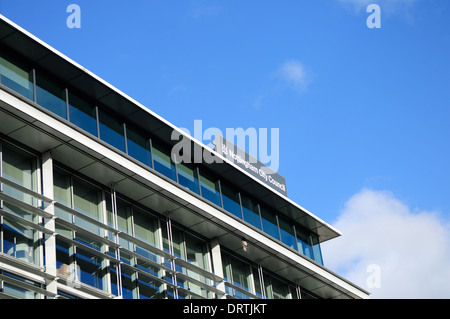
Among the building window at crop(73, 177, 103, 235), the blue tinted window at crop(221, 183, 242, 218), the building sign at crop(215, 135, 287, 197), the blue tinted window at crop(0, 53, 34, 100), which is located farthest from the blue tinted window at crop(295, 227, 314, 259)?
the blue tinted window at crop(0, 53, 34, 100)

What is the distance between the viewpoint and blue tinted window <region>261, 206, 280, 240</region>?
37.2 meters

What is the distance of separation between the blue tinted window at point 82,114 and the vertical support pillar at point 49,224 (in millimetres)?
1653

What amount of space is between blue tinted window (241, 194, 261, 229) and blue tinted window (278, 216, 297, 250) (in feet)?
6.45

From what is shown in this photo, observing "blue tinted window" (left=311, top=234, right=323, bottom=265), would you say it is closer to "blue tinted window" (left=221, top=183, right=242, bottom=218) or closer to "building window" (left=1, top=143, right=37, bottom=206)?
"blue tinted window" (left=221, top=183, right=242, bottom=218)

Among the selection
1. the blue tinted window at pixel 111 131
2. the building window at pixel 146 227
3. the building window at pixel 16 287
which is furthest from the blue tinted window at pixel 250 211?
the building window at pixel 16 287

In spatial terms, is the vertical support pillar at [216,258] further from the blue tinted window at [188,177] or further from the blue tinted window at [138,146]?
the blue tinted window at [138,146]

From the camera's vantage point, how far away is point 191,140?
32562 mm

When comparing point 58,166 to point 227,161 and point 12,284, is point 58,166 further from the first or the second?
point 227,161

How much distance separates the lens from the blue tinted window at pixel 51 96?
27141 mm

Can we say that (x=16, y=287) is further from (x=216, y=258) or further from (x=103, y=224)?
(x=216, y=258)

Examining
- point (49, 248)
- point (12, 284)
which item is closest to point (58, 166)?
point (49, 248)

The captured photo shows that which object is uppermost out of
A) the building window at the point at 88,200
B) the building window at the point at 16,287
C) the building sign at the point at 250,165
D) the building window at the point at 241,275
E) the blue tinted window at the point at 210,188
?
the building sign at the point at 250,165

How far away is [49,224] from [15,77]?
5236mm
